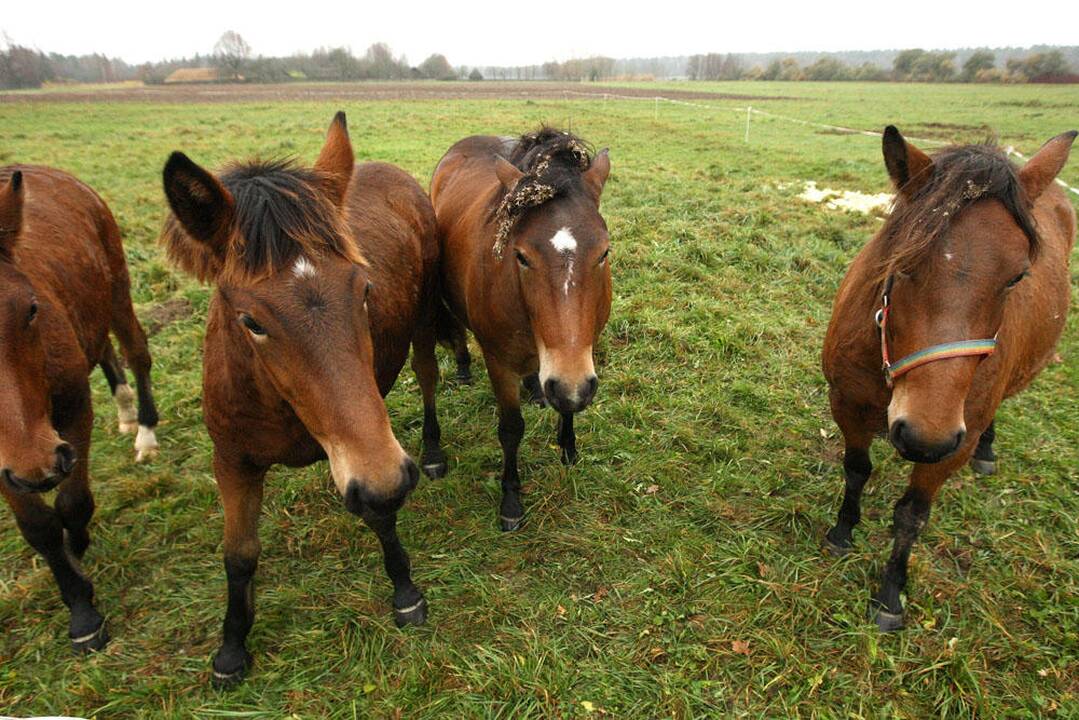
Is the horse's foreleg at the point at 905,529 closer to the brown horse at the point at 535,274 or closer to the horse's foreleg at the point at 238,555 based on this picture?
the brown horse at the point at 535,274

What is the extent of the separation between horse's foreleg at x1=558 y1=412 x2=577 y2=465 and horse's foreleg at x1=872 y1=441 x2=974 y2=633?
2.19m

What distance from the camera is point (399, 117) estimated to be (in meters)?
28.3

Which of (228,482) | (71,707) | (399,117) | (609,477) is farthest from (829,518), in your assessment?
(399,117)

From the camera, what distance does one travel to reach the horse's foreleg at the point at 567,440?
4.35 meters

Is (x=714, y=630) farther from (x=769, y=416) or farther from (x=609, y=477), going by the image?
(x=769, y=416)

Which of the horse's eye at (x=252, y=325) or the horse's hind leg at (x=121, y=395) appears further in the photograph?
the horse's hind leg at (x=121, y=395)

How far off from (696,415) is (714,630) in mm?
2107

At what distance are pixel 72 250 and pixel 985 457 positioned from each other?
6784 mm

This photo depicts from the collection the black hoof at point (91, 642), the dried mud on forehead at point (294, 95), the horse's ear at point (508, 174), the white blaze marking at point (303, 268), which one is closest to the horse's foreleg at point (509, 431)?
the horse's ear at point (508, 174)

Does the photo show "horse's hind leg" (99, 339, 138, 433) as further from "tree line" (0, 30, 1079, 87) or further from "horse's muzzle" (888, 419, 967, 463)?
"tree line" (0, 30, 1079, 87)

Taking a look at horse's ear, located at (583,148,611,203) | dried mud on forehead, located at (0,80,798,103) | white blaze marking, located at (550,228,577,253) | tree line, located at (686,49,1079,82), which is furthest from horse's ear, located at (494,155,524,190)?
tree line, located at (686,49,1079,82)

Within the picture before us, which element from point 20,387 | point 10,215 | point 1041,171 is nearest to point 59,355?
point 20,387

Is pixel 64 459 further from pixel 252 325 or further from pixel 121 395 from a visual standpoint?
pixel 121 395

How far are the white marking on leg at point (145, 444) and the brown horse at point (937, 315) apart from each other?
518cm
